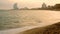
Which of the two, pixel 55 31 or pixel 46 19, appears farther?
pixel 46 19

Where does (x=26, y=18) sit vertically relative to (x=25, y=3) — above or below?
below

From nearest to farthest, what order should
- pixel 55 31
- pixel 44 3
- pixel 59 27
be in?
pixel 55 31 < pixel 59 27 < pixel 44 3

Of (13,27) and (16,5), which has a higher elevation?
(16,5)

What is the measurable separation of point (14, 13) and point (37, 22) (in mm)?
370

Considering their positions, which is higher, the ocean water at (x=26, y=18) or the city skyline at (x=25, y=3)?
the city skyline at (x=25, y=3)

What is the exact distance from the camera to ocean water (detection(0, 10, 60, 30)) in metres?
1.51

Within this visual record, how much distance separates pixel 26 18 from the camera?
171cm

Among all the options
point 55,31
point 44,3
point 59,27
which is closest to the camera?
point 55,31

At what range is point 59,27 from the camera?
63.2 inches

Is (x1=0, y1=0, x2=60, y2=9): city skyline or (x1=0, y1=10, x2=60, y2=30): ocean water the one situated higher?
(x1=0, y1=0, x2=60, y2=9): city skyline

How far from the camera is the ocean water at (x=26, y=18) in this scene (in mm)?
1507

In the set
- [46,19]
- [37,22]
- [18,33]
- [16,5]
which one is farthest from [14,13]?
[46,19]

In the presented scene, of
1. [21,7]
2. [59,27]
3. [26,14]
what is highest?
[21,7]

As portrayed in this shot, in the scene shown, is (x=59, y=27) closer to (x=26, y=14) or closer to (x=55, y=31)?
(x=55, y=31)
